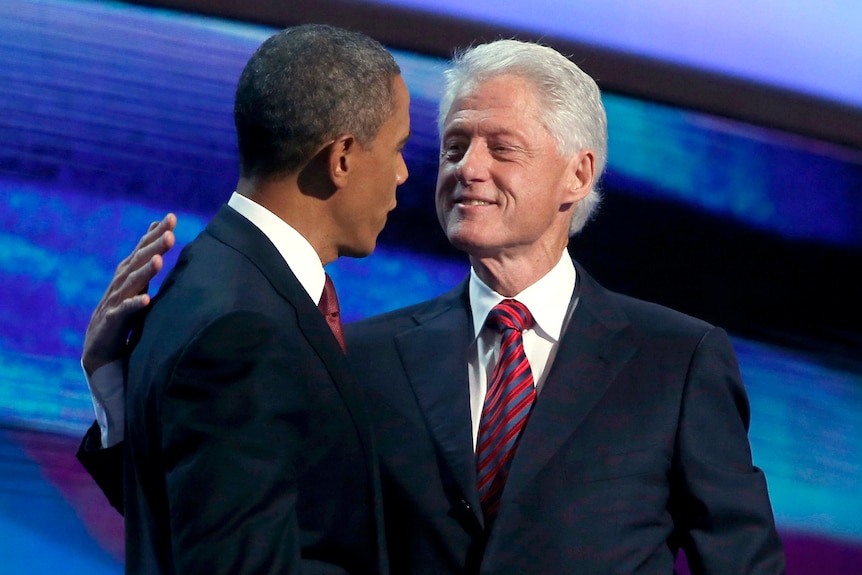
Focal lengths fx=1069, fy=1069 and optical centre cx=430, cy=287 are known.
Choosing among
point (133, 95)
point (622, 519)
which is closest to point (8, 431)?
point (133, 95)

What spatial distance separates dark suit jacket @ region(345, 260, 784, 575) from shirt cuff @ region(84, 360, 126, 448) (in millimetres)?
412

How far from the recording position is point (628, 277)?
2.57 metres

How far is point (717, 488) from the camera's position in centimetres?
159

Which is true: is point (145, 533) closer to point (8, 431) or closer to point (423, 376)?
point (423, 376)

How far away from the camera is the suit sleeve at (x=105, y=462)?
1.45m

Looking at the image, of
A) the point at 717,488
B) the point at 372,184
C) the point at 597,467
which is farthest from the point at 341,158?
the point at 717,488

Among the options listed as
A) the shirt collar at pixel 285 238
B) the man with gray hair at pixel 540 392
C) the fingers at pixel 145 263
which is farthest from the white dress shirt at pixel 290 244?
the man with gray hair at pixel 540 392

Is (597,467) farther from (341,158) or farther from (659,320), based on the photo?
(341,158)

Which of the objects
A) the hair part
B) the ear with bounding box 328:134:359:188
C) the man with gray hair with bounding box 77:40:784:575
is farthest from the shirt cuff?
the hair part

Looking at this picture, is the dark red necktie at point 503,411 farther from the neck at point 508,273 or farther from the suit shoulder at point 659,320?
the suit shoulder at point 659,320

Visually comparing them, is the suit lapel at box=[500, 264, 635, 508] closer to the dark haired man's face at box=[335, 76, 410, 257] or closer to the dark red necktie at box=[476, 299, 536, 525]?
the dark red necktie at box=[476, 299, 536, 525]

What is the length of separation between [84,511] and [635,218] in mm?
1423

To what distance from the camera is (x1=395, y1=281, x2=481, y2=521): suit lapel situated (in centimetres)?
162

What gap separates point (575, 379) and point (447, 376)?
20cm
